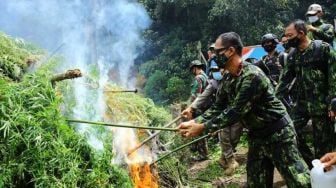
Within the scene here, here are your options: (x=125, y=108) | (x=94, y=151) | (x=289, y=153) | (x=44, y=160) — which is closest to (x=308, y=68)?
(x=289, y=153)

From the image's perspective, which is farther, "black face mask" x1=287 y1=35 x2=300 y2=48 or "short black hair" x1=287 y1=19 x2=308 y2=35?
"black face mask" x1=287 y1=35 x2=300 y2=48

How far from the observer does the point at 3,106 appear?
4.11m

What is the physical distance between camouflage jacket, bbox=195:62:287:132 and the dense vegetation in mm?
15364

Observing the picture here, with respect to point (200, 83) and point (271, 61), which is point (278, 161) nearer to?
point (271, 61)

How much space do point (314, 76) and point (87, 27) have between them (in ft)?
67.9

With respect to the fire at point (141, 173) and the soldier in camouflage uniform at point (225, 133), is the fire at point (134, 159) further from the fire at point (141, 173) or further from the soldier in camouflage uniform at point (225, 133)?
the soldier in camouflage uniform at point (225, 133)

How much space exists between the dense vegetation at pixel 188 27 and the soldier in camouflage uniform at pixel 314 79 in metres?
14.2

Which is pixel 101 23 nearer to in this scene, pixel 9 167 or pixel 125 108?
pixel 125 108

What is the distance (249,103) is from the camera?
3.95 metres

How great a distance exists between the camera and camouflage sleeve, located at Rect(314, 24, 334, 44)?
598 cm

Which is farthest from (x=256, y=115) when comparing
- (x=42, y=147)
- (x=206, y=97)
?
(x=206, y=97)

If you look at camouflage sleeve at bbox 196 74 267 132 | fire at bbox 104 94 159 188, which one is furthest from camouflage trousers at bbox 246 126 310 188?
fire at bbox 104 94 159 188

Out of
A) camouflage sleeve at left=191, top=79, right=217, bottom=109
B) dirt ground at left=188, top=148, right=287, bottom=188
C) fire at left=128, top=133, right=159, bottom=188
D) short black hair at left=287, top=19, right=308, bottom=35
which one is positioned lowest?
dirt ground at left=188, top=148, right=287, bottom=188

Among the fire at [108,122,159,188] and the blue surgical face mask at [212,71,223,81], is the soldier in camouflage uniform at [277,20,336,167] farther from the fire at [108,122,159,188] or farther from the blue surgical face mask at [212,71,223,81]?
the fire at [108,122,159,188]
